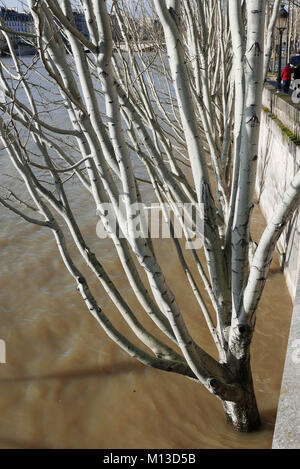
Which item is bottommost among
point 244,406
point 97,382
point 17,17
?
point 97,382

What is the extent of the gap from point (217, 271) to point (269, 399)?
2.23m

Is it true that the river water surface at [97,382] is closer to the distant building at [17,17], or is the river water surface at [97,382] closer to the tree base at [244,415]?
the tree base at [244,415]

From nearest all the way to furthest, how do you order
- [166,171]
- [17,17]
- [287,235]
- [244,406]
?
[166,171] → [244,406] → [17,17] → [287,235]

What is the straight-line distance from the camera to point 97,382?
5582mm

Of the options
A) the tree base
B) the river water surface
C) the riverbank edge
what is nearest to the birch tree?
the tree base

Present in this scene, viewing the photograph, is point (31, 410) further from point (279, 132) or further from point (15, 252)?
point (279, 132)

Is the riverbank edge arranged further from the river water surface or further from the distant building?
the distant building

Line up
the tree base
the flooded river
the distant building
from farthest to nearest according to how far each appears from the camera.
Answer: the flooded river
the distant building
the tree base

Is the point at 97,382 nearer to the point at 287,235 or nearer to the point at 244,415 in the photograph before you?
the point at 244,415

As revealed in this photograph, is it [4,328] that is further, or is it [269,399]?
[4,328]

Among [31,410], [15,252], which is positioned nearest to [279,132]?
[15,252]

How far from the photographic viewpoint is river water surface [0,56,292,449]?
4652mm

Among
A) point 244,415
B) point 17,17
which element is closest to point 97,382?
point 244,415
